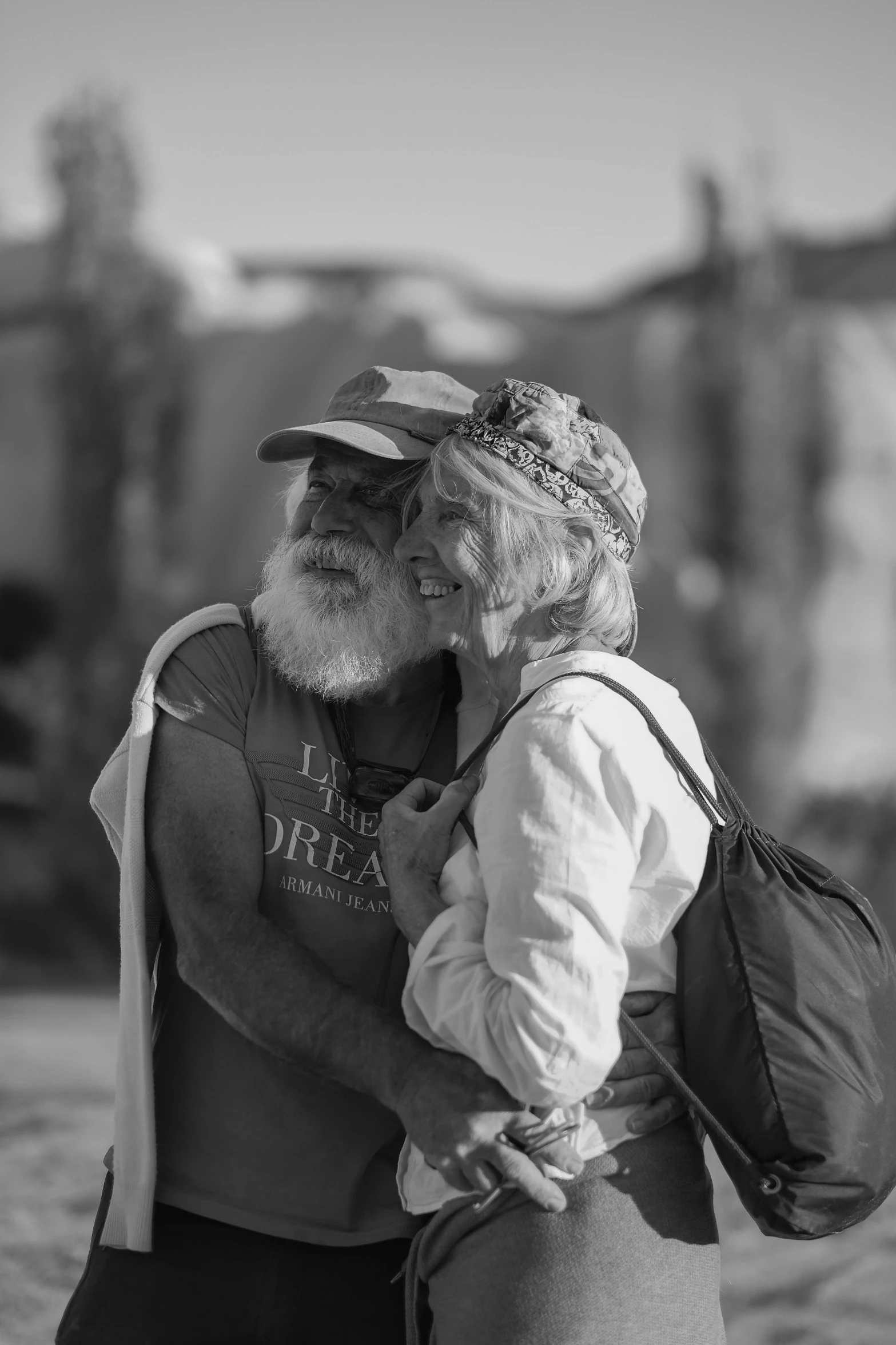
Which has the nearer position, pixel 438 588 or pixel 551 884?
pixel 551 884

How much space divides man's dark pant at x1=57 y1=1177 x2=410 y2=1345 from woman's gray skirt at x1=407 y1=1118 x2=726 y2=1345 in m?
0.33

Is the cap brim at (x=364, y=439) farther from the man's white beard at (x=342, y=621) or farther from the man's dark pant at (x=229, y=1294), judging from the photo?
the man's dark pant at (x=229, y=1294)

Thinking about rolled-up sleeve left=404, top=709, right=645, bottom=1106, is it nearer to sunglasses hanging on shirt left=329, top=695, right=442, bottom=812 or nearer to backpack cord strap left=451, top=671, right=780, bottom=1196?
backpack cord strap left=451, top=671, right=780, bottom=1196

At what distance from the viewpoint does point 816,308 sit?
33.2 feet

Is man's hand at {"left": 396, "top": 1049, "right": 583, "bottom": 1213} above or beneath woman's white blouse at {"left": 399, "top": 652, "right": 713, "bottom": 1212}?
beneath

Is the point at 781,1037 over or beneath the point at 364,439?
beneath

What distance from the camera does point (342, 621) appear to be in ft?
6.86

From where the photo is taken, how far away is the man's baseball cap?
2074mm

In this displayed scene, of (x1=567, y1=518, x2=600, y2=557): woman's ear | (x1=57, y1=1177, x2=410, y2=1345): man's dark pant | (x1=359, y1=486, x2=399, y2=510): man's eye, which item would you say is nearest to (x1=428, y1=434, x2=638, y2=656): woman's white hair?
(x1=567, y1=518, x2=600, y2=557): woman's ear

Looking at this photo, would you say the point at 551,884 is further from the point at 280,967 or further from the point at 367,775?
the point at 367,775

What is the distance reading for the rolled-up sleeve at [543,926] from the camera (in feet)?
4.43

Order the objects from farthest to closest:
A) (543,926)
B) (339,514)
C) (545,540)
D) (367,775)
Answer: (339,514), (367,775), (545,540), (543,926)

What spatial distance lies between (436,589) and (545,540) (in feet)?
0.59

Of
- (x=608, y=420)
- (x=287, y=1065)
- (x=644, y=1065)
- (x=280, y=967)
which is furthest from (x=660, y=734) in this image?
(x=608, y=420)
